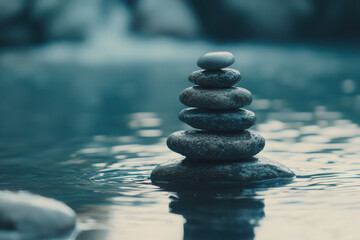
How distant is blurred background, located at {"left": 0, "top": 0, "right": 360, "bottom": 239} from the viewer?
8.43 m

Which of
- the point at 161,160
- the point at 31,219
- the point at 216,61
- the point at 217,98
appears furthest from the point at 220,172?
the point at 31,219

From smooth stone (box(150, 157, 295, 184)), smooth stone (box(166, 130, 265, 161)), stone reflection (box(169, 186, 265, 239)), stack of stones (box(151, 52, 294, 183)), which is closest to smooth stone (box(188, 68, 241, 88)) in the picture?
stack of stones (box(151, 52, 294, 183))

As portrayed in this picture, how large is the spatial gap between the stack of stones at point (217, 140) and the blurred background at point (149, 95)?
552mm

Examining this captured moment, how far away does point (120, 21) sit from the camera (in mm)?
45625

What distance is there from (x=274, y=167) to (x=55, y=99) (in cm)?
1375

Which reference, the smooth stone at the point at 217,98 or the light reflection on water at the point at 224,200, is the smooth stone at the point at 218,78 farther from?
the light reflection on water at the point at 224,200

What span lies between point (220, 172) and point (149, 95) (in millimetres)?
13445

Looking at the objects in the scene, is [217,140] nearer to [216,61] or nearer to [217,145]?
[217,145]

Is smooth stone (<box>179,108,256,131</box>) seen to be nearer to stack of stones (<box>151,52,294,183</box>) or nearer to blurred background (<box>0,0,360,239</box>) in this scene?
stack of stones (<box>151,52,294,183</box>)

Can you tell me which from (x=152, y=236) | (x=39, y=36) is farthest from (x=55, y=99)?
(x=39, y=36)

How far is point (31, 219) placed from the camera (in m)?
6.87

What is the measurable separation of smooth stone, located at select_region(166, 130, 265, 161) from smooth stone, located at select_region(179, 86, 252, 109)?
0.39m

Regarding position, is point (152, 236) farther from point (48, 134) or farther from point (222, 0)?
point (222, 0)

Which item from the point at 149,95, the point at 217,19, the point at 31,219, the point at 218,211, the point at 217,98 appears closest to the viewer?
the point at 31,219
